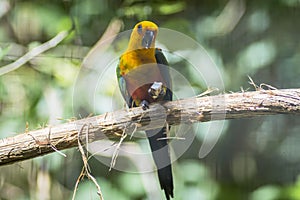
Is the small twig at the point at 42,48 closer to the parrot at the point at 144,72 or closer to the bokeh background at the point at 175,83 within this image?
the bokeh background at the point at 175,83

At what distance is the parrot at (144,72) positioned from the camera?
3.29ft

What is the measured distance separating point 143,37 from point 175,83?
14cm

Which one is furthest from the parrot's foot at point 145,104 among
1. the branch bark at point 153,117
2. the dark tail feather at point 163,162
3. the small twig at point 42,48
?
the small twig at point 42,48

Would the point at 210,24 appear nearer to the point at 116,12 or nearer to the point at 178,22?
the point at 178,22

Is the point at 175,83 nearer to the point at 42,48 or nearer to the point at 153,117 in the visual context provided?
the point at 153,117

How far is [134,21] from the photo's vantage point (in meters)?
1.13

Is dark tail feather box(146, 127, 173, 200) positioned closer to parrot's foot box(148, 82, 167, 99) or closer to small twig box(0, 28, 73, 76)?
parrot's foot box(148, 82, 167, 99)

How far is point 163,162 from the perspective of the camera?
1.07m

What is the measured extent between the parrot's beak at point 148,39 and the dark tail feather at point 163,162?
23 centimetres

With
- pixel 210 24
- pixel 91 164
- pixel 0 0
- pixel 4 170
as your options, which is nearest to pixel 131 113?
pixel 91 164

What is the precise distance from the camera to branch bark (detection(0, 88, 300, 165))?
2.80 feet

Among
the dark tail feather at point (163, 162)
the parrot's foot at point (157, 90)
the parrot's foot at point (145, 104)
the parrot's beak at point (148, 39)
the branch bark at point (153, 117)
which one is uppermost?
the parrot's beak at point (148, 39)

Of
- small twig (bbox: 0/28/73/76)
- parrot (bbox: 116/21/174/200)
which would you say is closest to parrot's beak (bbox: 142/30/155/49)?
parrot (bbox: 116/21/174/200)

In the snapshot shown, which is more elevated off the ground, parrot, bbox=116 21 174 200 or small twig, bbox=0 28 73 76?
small twig, bbox=0 28 73 76
